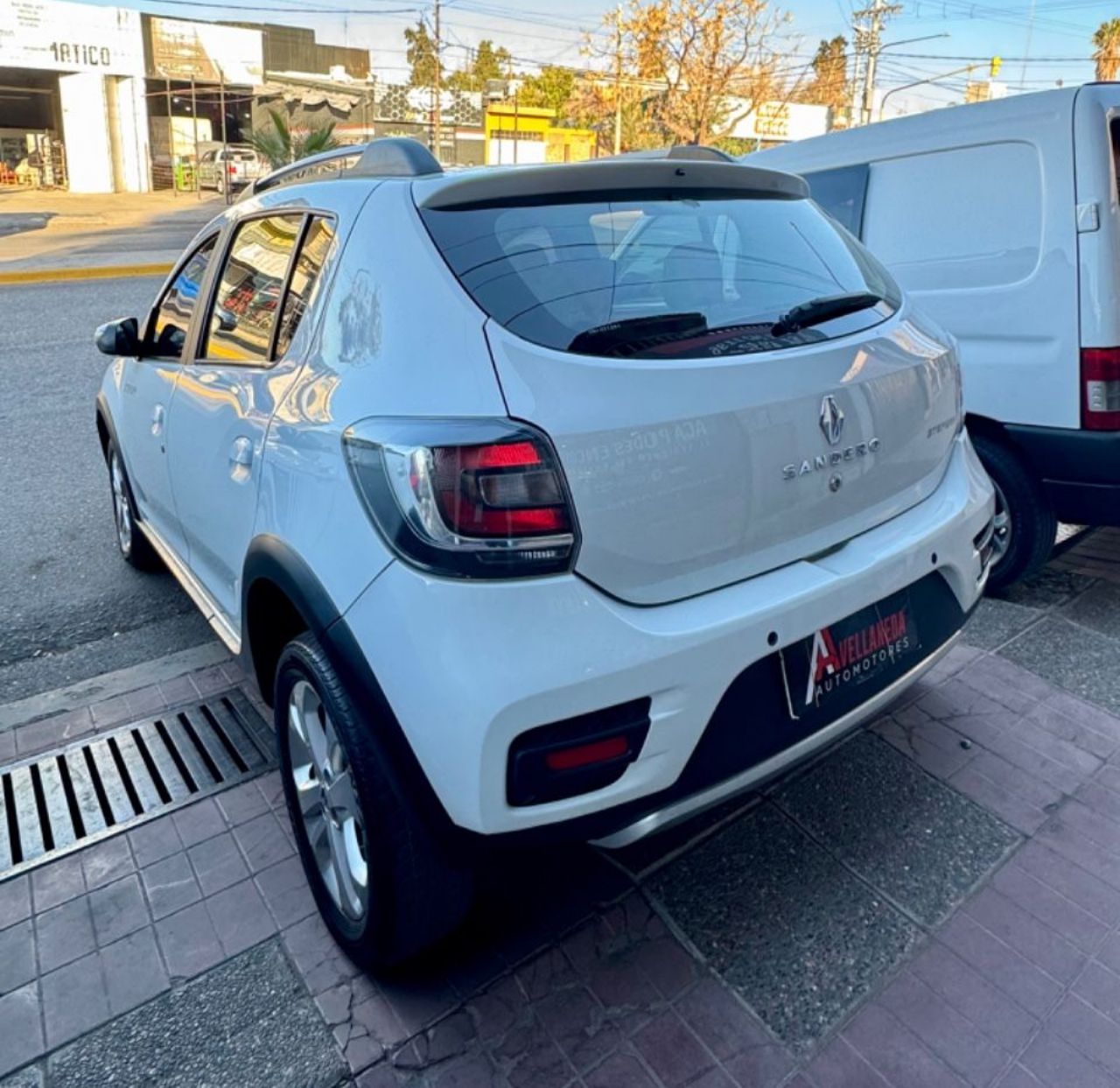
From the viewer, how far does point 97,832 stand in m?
2.68

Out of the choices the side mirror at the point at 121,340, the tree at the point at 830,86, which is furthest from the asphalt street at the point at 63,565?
the tree at the point at 830,86

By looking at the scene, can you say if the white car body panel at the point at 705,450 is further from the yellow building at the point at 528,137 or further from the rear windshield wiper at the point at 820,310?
the yellow building at the point at 528,137

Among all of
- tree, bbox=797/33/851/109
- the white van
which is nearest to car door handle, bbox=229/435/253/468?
the white van

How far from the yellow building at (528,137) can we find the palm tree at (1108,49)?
23.6 meters

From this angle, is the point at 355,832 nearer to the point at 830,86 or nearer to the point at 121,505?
the point at 121,505

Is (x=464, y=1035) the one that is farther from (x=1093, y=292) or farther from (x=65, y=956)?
(x=1093, y=292)

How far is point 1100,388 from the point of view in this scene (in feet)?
11.5

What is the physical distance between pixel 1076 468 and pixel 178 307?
3.50 metres

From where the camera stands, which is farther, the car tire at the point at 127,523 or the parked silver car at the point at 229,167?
the parked silver car at the point at 229,167

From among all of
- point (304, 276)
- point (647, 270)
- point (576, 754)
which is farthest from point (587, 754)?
point (304, 276)

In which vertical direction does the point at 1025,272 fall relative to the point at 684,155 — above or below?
below

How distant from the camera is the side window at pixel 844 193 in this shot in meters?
4.46

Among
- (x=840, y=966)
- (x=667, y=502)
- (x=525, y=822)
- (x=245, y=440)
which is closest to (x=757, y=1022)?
(x=840, y=966)

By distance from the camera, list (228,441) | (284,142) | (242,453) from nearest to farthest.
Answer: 1. (242,453)
2. (228,441)
3. (284,142)
